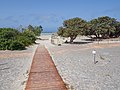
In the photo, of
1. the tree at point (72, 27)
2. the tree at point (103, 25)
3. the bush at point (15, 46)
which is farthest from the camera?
the tree at point (103, 25)

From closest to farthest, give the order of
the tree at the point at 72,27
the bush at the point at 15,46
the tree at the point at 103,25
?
the bush at the point at 15,46 → the tree at the point at 72,27 → the tree at the point at 103,25

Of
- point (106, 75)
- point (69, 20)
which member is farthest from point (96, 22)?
point (106, 75)

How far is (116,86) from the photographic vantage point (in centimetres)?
934

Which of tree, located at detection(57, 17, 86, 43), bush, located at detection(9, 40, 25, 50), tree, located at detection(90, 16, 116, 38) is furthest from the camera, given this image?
tree, located at detection(90, 16, 116, 38)

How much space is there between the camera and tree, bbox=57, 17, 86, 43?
1710 inches

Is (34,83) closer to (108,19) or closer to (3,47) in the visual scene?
(3,47)

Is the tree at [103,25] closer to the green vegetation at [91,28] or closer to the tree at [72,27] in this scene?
the green vegetation at [91,28]

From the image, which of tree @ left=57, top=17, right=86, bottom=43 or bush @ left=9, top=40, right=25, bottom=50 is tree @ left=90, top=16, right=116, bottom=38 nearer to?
tree @ left=57, top=17, right=86, bottom=43

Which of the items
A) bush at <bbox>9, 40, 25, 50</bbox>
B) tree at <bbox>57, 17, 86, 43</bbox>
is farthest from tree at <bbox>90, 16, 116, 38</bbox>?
bush at <bbox>9, 40, 25, 50</bbox>

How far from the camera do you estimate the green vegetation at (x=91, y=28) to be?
43.9 m

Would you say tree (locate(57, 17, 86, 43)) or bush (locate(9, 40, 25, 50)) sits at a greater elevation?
tree (locate(57, 17, 86, 43))

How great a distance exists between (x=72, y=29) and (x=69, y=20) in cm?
338

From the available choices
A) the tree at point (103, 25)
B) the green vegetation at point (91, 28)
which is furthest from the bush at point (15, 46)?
the tree at point (103, 25)

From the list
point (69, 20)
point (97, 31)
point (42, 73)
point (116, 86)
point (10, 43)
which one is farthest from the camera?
point (97, 31)
